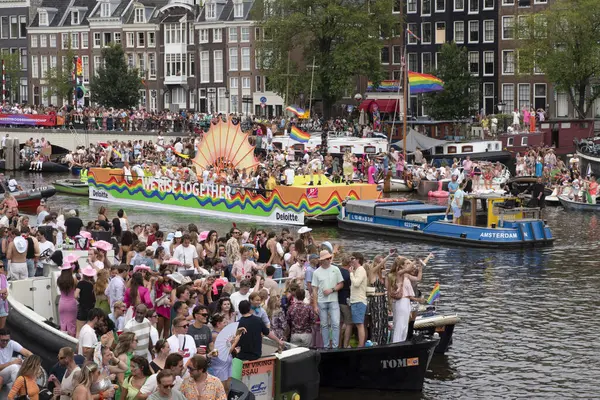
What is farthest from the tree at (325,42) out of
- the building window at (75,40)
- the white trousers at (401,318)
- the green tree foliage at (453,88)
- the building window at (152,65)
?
the white trousers at (401,318)

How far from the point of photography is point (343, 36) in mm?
77938

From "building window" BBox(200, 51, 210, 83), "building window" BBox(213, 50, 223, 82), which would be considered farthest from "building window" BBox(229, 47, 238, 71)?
"building window" BBox(200, 51, 210, 83)

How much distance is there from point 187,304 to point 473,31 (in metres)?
67.6

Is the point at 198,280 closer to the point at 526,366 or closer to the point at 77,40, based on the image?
the point at 526,366

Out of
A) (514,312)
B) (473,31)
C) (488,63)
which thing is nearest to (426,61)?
(473,31)

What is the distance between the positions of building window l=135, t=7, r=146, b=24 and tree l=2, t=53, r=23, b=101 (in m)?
11.8

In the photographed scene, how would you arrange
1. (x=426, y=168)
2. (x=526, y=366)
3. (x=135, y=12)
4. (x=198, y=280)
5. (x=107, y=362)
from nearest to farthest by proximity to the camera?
(x=107, y=362), (x=198, y=280), (x=526, y=366), (x=426, y=168), (x=135, y=12)

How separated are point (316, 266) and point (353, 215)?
21.9 meters

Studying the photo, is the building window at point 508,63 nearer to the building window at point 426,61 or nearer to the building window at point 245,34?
the building window at point 426,61

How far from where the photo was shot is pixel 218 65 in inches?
3743

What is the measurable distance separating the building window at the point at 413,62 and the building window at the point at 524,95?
287 inches

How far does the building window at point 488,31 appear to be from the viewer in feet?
273

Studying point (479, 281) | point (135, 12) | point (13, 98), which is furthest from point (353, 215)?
point (13, 98)

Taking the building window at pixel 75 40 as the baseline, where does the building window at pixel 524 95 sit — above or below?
below
